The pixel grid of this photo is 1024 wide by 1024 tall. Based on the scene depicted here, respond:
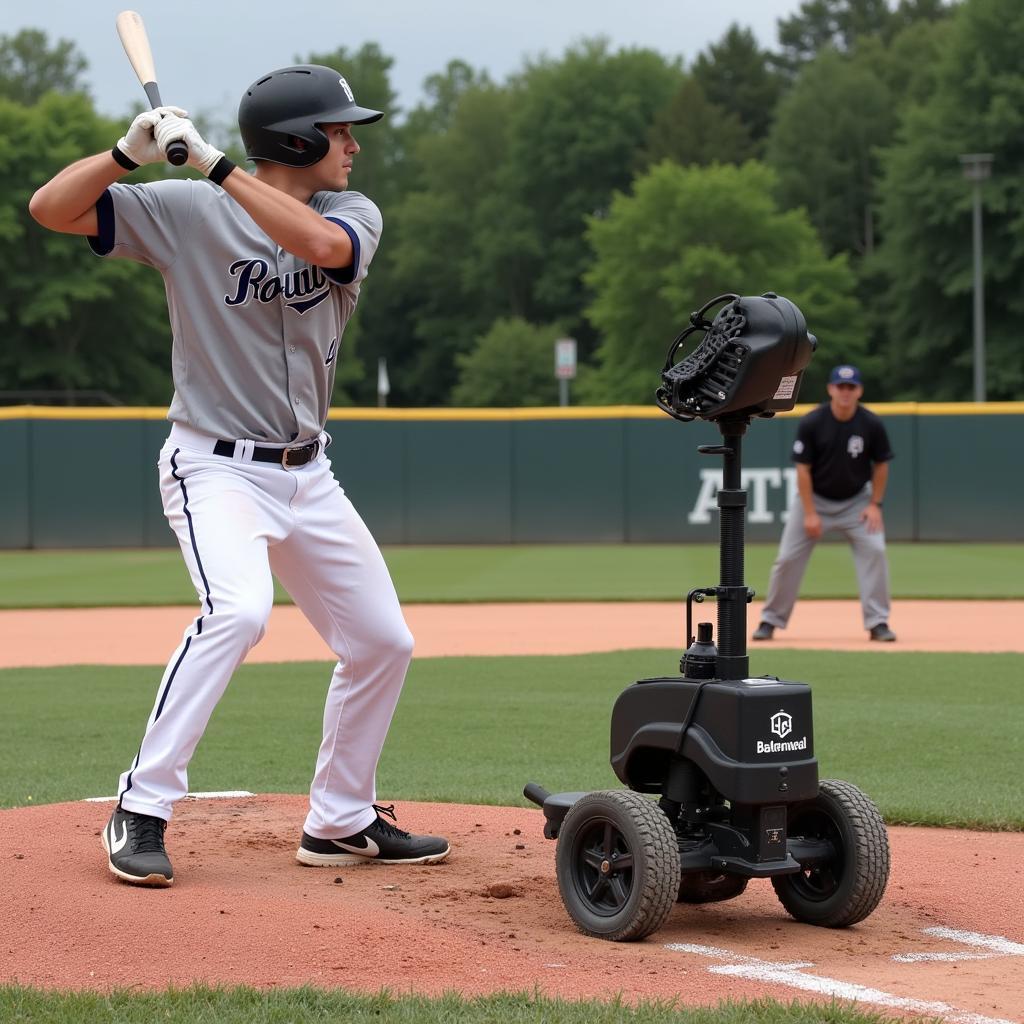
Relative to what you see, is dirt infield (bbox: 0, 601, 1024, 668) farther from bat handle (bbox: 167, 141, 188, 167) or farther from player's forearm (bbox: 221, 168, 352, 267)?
bat handle (bbox: 167, 141, 188, 167)

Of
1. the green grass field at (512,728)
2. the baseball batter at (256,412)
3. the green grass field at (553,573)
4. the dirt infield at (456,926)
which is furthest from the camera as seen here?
the green grass field at (553,573)

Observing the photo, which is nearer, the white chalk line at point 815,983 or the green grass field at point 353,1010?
the green grass field at point 353,1010

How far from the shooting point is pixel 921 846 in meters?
5.25

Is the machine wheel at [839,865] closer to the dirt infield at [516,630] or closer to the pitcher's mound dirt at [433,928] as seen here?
the pitcher's mound dirt at [433,928]

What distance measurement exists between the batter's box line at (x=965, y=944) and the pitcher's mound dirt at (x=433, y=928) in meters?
0.02

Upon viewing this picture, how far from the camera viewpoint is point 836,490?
11836mm

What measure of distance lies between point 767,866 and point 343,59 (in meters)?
82.9

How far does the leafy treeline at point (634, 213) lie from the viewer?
49.4 metres

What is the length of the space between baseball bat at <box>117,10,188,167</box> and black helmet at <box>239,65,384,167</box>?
0.26 metres

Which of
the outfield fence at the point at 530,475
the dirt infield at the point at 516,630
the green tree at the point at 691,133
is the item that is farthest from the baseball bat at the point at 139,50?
the green tree at the point at 691,133

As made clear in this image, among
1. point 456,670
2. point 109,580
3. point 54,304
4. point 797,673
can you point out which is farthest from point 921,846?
point 54,304

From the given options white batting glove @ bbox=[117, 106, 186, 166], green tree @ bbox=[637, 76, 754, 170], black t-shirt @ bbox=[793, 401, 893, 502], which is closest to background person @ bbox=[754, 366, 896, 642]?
black t-shirt @ bbox=[793, 401, 893, 502]

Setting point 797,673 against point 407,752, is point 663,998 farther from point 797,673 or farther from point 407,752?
point 797,673

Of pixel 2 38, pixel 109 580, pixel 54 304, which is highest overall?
pixel 2 38
